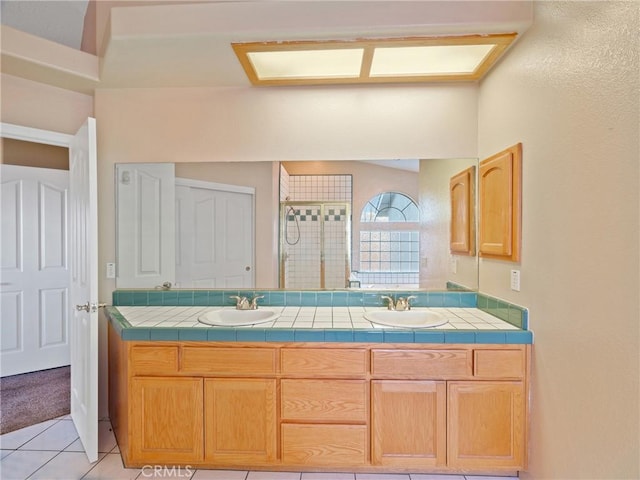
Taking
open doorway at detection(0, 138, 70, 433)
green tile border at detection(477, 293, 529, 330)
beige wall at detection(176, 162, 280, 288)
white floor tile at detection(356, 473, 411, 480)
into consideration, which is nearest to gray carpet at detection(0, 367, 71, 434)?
open doorway at detection(0, 138, 70, 433)

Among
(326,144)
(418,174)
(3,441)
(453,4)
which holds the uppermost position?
(453,4)

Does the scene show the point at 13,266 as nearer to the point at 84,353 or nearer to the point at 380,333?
the point at 84,353

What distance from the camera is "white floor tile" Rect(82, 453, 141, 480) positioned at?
1801 millimetres

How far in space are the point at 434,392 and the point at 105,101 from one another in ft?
8.90

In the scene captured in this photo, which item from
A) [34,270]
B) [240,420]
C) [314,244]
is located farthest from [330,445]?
[34,270]

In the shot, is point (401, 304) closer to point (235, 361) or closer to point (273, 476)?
point (235, 361)

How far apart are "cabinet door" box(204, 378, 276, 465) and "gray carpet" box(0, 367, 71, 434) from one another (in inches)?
57.0

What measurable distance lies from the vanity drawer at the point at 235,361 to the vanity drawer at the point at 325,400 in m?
0.14

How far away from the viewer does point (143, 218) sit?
2.34 metres

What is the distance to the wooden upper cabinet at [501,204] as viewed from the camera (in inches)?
70.7

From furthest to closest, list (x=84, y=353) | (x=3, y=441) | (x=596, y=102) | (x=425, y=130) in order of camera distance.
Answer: (x=425, y=130)
(x=3, y=441)
(x=84, y=353)
(x=596, y=102)

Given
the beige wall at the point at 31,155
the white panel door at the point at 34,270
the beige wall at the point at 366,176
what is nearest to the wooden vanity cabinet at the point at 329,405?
the beige wall at the point at 366,176

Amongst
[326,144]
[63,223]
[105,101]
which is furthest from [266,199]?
[63,223]

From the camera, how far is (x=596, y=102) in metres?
1.27
